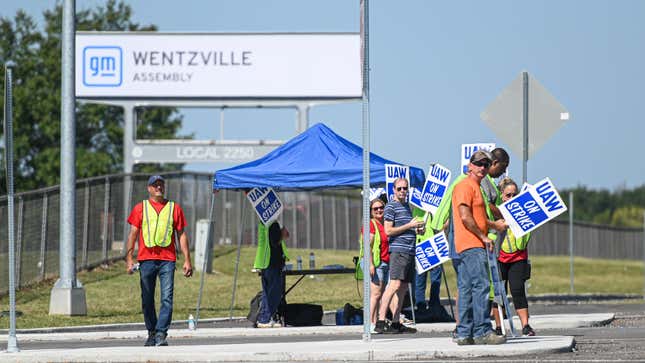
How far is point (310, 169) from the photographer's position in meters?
20.3

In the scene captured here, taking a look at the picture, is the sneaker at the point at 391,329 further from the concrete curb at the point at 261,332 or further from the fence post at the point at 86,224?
the fence post at the point at 86,224

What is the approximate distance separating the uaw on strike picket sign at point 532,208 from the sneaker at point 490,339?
4.11ft

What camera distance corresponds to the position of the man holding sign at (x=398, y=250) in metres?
A: 17.8

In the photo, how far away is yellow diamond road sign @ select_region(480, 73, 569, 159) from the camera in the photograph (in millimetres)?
20531

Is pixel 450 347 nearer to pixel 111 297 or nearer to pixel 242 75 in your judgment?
pixel 111 297

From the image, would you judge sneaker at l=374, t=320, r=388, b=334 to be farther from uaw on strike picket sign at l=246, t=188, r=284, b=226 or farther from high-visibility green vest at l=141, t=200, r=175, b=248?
high-visibility green vest at l=141, t=200, r=175, b=248

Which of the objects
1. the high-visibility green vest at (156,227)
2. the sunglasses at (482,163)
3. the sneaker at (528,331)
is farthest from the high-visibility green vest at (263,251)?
the sunglasses at (482,163)

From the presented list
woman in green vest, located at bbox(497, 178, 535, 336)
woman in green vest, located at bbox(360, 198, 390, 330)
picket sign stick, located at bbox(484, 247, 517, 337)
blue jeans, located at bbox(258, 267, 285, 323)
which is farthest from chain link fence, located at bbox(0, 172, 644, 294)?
picket sign stick, located at bbox(484, 247, 517, 337)

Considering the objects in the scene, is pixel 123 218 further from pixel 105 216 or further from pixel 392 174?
pixel 392 174

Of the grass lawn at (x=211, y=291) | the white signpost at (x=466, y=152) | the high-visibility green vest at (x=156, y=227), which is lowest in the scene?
the grass lawn at (x=211, y=291)

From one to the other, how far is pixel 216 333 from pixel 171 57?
27.9 metres

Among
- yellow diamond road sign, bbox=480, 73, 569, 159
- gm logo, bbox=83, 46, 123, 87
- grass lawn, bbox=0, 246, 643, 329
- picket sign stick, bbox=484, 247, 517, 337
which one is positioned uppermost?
gm logo, bbox=83, 46, 123, 87

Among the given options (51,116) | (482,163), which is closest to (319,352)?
(482,163)

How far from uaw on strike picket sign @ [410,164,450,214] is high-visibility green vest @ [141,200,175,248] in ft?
16.6
